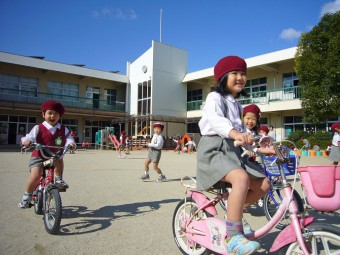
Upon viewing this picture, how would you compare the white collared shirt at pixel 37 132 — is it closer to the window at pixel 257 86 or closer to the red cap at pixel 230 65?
the red cap at pixel 230 65

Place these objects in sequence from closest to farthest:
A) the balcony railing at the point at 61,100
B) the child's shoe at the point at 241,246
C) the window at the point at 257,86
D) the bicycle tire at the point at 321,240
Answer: the bicycle tire at the point at 321,240 → the child's shoe at the point at 241,246 → the window at the point at 257,86 → the balcony railing at the point at 61,100

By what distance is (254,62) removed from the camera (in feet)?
78.3

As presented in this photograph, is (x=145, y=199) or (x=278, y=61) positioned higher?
(x=278, y=61)

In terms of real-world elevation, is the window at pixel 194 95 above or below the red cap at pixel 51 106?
above

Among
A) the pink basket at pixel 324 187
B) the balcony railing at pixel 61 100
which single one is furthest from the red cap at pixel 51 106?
the balcony railing at pixel 61 100

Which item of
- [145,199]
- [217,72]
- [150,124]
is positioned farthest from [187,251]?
[150,124]

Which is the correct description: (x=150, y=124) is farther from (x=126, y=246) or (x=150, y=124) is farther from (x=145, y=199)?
(x=126, y=246)

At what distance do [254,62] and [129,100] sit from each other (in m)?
14.6

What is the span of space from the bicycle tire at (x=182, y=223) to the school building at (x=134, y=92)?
21047 millimetres

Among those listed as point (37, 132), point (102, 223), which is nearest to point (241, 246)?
point (102, 223)

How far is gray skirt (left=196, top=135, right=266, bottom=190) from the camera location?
90.0 inches

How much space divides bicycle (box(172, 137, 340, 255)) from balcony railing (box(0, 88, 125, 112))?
26169 mm

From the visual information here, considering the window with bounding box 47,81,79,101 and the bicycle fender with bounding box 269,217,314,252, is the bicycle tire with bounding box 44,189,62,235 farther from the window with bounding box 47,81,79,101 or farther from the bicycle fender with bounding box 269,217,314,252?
the window with bounding box 47,81,79,101

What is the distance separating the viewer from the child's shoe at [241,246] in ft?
6.59
